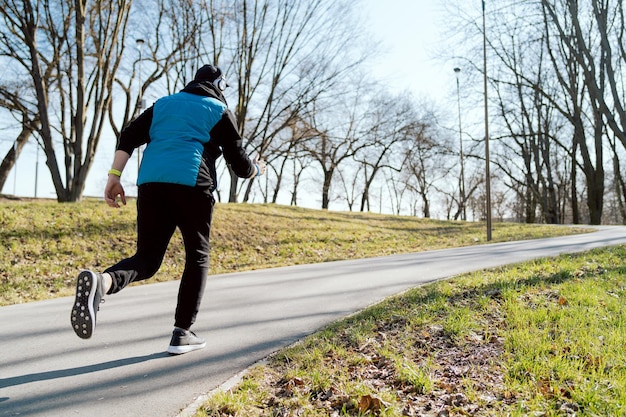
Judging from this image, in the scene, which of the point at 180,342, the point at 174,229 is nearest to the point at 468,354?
the point at 180,342

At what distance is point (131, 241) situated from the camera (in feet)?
31.0

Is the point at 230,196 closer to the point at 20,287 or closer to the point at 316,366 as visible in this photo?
the point at 20,287

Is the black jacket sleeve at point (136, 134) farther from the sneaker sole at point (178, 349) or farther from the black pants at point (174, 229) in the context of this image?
the sneaker sole at point (178, 349)

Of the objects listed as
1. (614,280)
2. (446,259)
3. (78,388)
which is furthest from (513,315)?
(446,259)

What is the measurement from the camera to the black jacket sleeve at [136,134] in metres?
3.06

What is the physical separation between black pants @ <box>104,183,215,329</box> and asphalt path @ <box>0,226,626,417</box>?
505 millimetres

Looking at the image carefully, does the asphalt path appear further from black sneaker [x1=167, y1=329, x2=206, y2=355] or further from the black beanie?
the black beanie

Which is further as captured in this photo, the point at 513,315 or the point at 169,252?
the point at 169,252

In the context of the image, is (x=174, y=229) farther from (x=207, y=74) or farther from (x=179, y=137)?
(x=207, y=74)

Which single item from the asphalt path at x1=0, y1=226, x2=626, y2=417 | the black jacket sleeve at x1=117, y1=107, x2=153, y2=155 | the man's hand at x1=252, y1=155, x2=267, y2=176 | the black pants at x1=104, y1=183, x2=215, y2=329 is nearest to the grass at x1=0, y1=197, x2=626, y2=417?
the asphalt path at x1=0, y1=226, x2=626, y2=417

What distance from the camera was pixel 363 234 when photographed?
14164 millimetres

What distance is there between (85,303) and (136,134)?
1.20 metres

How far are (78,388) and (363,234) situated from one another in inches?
471

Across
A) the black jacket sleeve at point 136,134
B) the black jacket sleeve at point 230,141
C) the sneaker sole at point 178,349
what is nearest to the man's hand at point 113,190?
the black jacket sleeve at point 136,134
